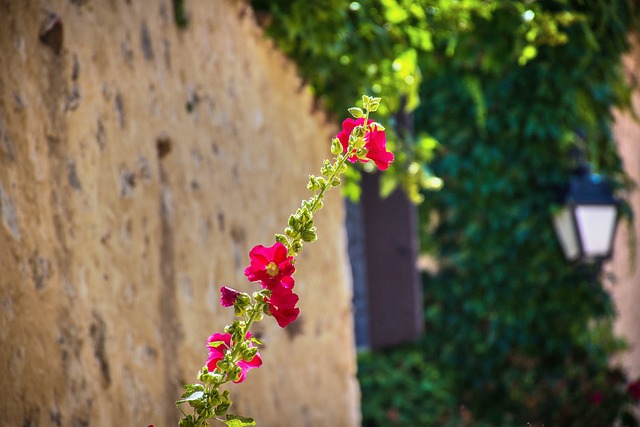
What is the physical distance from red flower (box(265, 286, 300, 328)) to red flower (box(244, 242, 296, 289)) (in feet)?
0.04

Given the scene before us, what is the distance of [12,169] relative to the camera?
1.97 meters

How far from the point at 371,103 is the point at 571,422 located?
4128 mm

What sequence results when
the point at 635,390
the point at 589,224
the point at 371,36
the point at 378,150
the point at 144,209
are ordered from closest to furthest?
the point at 378,150 → the point at 144,209 → the point at 371,36 → the point at 589,224 → the point at 635,390

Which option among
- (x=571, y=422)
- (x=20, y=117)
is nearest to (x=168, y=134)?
(x=20, y=117)

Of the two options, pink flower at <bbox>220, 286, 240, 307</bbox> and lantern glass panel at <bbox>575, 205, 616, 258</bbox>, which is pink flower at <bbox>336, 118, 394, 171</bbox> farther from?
lantern glass panel at <bbox>575, 205, 616, 258</bbox>

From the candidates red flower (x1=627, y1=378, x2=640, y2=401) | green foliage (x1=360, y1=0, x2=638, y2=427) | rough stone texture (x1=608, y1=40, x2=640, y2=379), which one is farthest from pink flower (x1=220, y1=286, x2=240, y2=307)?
rough stone texture (x1=608, y1=40, x2=640, y2=379)

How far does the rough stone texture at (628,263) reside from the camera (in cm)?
648

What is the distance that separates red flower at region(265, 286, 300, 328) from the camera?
155 centimetres

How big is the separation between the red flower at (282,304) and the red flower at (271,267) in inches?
0.4

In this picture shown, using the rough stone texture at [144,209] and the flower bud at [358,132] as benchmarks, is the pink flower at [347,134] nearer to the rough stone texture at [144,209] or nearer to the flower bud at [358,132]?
→ the flower bud at [358,132]

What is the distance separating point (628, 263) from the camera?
667 cm

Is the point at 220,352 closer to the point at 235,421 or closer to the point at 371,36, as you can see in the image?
the point at 235,421

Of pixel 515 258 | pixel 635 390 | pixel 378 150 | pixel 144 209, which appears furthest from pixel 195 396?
pixel 515 258

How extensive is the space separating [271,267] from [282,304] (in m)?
0.07
